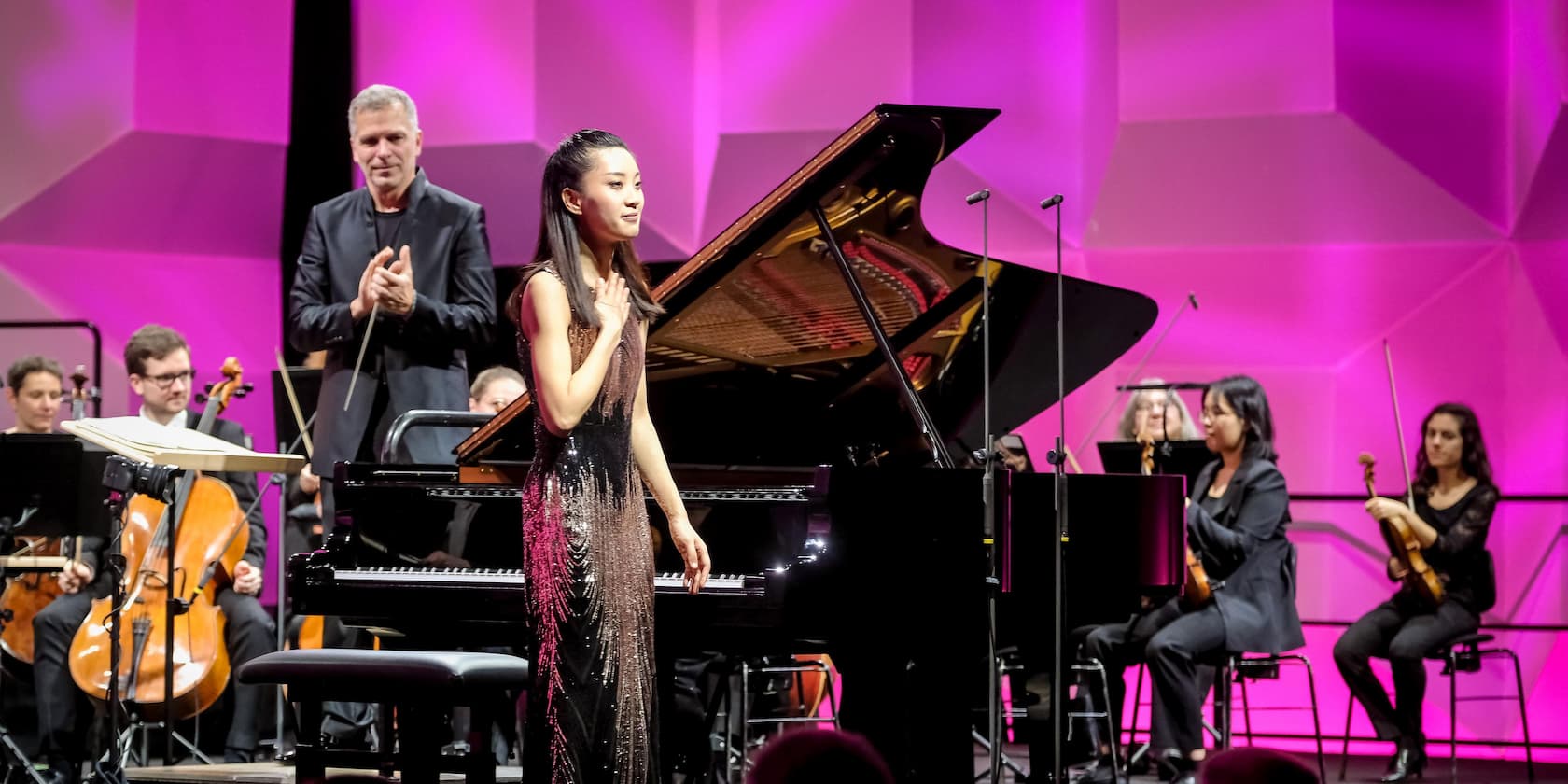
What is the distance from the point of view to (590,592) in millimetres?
2693

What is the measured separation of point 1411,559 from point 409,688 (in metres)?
4.11

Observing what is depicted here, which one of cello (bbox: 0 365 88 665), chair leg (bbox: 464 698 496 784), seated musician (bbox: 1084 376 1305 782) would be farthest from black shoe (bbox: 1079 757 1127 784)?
cello (bbox: 0 365 88 665)

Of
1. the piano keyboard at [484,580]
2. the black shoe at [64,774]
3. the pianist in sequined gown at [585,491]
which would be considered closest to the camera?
the pianist in sequined gown at [585,491]

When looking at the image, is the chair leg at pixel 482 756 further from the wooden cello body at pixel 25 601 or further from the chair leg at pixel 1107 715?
the wooden cello body at pixel 25 601

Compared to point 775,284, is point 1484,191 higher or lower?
higher

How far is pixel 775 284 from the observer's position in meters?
4.03

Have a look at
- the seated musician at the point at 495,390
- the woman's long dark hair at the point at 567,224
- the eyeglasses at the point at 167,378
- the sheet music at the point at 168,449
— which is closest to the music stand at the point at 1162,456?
the seated musician at the point at 495,390

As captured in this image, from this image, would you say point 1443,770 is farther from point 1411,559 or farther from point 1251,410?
point 1251,410

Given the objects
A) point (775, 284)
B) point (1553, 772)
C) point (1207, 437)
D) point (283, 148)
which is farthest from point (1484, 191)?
point (283, 148)

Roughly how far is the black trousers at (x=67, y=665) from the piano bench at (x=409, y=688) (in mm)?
2024

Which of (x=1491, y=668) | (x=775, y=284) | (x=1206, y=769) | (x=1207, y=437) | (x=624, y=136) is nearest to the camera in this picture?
(x=1206, y=769)

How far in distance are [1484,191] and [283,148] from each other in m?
5.31

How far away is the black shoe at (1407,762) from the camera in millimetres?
6078

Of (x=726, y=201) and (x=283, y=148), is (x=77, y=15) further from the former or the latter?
(x=726, y=201)
